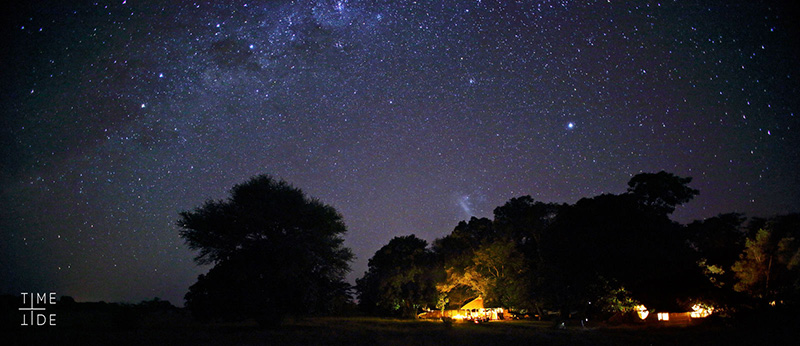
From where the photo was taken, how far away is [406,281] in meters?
69.4

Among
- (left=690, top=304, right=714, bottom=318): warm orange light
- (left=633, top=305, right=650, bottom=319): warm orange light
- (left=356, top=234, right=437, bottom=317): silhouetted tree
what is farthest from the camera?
(left=356, top=234, right=437, bottom=317): silhouetted tree

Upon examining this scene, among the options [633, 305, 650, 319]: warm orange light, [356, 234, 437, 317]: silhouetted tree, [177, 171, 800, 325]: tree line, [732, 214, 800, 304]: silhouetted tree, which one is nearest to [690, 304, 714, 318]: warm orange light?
[177, 171, 800, 325]: tree line

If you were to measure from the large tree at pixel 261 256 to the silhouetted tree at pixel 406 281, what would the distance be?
34753 mm

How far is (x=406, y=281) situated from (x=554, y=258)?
96.2 feet

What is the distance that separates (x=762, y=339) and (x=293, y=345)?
24.9 m

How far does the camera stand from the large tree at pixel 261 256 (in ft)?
105

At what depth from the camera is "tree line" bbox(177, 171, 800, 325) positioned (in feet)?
107

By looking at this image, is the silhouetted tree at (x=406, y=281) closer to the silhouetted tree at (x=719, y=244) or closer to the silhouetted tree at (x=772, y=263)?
the silhouetted tree at (x=719, y=244)

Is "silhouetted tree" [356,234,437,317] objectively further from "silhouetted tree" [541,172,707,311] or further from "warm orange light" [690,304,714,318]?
"warm orange light" [690,304,714,318]

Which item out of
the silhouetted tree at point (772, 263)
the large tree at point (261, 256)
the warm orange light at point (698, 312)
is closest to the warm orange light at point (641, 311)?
the warm orange light at point (698, 312)

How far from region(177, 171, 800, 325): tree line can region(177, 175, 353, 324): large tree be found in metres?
0.07

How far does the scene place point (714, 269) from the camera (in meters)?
38.3

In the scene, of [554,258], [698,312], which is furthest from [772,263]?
[554,258]

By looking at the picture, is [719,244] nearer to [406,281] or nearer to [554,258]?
[554,258]
